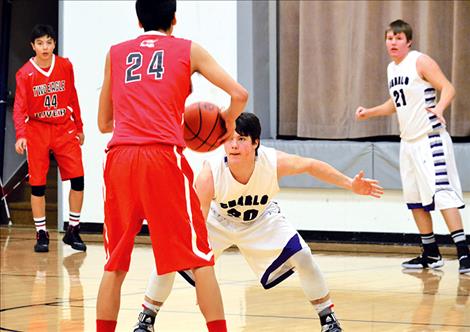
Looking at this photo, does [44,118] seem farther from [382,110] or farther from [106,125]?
Answer: [106,125]

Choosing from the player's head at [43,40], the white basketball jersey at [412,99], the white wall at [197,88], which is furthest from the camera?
the white wall at [197,88]

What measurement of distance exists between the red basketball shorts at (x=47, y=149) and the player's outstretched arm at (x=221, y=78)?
4895mm

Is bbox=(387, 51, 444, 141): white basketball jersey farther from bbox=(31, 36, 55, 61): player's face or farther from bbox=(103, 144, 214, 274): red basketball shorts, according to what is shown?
bbox=(103, 144, 214, 274): red basketball shorts

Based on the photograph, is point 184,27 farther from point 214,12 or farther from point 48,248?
point 48,248

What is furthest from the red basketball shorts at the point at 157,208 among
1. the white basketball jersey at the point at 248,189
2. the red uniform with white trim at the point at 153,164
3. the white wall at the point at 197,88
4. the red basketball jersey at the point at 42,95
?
the white wall at the point at 197,88

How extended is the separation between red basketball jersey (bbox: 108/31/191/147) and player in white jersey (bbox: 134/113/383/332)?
35.3 inches

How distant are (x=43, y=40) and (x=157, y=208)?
5174 millimetres

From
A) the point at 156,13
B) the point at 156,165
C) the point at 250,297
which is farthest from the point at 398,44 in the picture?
the point at 156,165

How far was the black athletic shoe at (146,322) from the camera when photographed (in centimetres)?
454

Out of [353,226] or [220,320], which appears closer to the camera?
[220,320]

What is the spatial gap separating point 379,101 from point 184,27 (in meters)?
2.00

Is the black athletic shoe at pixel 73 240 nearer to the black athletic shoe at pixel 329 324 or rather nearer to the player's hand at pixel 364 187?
the black athletic shoe at pixel 329 324

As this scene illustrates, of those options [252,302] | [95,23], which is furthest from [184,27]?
[252,302]

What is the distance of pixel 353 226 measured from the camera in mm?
9023
